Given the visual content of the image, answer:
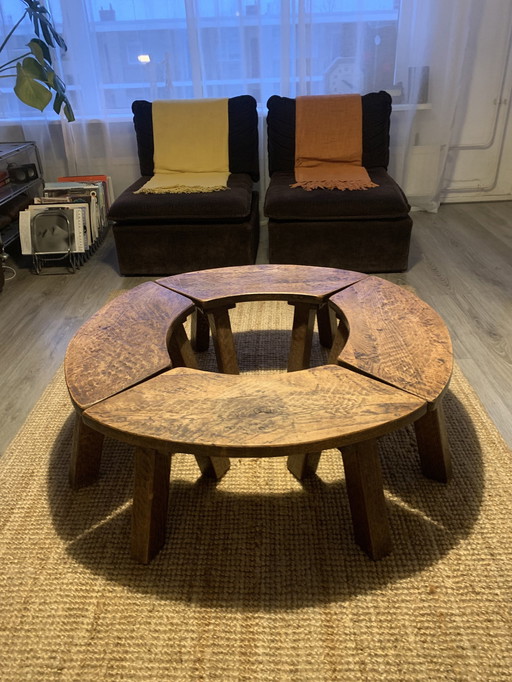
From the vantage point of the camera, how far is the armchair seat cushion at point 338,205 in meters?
2.54

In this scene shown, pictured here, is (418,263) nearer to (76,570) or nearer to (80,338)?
(80,338)

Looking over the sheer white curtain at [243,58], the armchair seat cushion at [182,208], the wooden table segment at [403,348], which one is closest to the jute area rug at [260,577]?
the wooden table segment at [403,348]

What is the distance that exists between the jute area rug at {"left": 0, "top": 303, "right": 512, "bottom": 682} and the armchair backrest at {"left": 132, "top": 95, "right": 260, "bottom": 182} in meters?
2.04

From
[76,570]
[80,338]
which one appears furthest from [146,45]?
[76,570]

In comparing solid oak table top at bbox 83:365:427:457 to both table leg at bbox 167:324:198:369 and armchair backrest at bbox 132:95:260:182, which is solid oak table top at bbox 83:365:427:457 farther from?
armchair backrest at bbox 132:95:260:182

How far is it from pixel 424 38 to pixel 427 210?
101cm

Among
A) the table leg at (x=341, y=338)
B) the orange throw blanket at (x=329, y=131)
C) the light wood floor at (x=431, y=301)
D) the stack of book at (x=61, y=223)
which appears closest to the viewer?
the table leg at (x=341, y=338)

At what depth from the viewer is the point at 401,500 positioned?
4.54ft

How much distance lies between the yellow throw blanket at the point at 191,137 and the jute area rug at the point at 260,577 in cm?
197

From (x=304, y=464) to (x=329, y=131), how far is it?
2.17 metres

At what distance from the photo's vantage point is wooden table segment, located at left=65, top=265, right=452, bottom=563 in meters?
1.04

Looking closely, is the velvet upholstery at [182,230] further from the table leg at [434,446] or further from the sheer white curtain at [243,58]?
the table leg at [434,446]

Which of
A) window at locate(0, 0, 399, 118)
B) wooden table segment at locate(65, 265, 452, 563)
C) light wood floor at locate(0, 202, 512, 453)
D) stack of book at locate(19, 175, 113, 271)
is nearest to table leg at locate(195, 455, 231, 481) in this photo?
wooden table segment at locate(65, 265, 452, 563)

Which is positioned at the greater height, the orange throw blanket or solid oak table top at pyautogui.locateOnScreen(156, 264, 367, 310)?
the orange throw blanket
